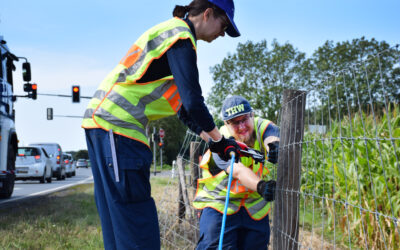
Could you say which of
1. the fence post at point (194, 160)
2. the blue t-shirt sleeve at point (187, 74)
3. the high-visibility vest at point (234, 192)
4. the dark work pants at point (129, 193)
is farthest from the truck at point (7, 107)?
the blue t-shirt sleeve at point (187, 74)

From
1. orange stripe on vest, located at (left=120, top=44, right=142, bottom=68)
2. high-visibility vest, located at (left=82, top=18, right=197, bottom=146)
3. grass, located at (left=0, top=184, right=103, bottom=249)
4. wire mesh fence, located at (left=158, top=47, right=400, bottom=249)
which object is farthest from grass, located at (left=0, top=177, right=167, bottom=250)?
orange stripe on vest, located at (left=120, top=44, right=142, bottom=68)

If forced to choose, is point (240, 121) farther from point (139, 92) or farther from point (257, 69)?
point (257, 69)

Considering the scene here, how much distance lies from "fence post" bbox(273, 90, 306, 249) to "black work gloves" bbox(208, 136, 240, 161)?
0.41 m

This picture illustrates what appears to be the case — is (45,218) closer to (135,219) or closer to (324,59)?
(135,219)

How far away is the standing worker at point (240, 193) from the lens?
2.88 m

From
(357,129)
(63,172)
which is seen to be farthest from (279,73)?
(357,129)

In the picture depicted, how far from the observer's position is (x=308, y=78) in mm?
34438

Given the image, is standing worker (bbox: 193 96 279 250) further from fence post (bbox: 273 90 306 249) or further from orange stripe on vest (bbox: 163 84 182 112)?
orange stripe on vest (bbox: 163 84 182 112)

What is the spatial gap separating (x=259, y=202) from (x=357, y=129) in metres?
3.09

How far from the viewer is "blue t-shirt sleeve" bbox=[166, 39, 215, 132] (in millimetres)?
1996

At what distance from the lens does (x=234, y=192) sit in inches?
117

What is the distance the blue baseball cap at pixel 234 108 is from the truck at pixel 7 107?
19.2 ft

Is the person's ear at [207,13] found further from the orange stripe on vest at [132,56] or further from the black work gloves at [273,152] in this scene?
the black work gloves at [273,152]

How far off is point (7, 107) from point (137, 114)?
6887 millimetres
